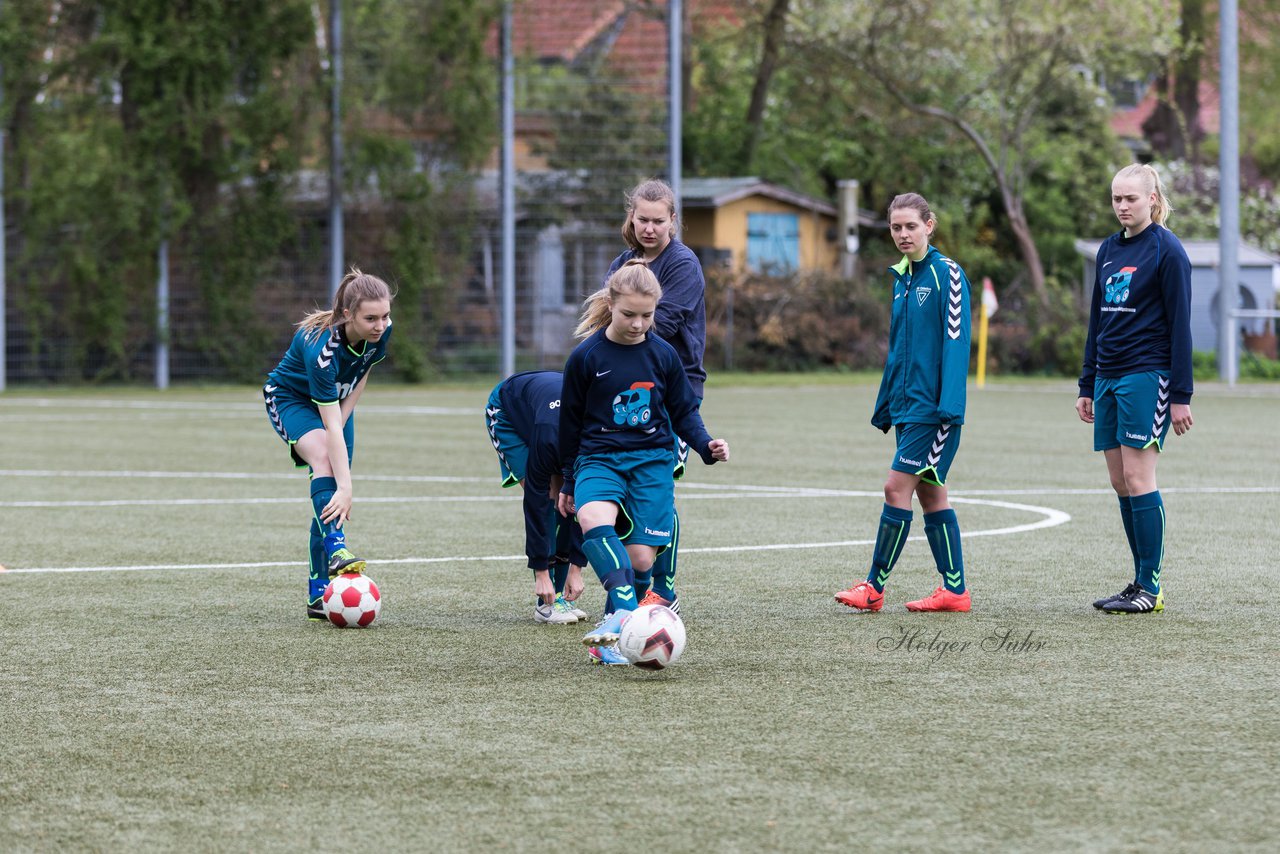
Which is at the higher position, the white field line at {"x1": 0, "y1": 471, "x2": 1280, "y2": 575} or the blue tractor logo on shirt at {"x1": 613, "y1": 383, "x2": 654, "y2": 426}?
the blue tractor logo on shirt at {"x1": 613, "y1": 383, "x2": 654, "y2": 426}

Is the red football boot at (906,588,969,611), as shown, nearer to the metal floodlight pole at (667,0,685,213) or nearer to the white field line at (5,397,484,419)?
the white field line at (5,397,484,419)

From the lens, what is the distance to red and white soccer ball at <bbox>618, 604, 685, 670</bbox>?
6.14 meters

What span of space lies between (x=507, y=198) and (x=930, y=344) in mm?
23664

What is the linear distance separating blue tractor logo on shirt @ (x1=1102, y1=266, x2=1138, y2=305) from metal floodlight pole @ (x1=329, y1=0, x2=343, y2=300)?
77.5 ft

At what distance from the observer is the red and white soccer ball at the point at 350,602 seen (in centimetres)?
729

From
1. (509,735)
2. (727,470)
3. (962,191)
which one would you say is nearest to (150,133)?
(727,470)

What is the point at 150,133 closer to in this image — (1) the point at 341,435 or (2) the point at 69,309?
(2) the point at 69,309

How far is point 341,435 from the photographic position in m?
7.85

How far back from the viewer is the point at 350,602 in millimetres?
7293

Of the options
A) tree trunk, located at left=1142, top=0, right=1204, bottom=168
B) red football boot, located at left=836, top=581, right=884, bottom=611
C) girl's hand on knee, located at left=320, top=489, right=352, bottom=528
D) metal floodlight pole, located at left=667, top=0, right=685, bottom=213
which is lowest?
red football boot, located at left=836, top=581, right=884, bottom=611

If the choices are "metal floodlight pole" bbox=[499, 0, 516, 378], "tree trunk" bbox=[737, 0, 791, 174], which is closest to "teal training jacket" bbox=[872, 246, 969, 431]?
"metal floodlight pole" bbox=[499, 0, 516, 378]

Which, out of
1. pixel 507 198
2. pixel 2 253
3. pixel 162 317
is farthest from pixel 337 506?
pixel 507 198

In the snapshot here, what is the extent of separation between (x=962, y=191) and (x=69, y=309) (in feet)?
72.5

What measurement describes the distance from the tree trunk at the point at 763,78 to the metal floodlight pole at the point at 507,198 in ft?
31.8
